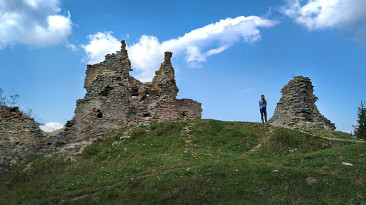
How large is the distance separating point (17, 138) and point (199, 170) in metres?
12.0

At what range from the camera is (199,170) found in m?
9.24

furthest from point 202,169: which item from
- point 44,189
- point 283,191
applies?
point 44,189

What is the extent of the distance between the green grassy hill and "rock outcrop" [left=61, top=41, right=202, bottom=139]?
2.33 meters

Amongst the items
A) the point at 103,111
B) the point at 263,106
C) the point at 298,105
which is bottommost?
the point at 103,111

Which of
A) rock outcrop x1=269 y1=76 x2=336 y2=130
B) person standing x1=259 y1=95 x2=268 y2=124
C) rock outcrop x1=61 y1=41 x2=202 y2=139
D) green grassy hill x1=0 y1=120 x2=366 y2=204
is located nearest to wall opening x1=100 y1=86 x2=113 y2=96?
rock outcrop x1=61 y1=41 x2=202 y2=139

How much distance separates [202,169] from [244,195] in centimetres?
213

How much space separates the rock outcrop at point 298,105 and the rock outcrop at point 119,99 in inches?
285

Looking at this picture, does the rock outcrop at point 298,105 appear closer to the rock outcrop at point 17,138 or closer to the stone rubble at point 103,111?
the stone rubble at point 103,111

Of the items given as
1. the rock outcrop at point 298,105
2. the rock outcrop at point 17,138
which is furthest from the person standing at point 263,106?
the rock outcrop at point 17,138

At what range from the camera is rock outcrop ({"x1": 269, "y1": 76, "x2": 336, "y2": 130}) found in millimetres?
17203

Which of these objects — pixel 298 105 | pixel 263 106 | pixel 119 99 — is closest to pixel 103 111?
pixel 119 99

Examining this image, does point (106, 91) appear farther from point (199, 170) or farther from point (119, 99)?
point (199, 170)

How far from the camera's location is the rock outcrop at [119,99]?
57.9ft

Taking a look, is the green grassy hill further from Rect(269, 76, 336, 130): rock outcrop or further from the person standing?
Rect(269, 76, 336, 130): rock outcrop
